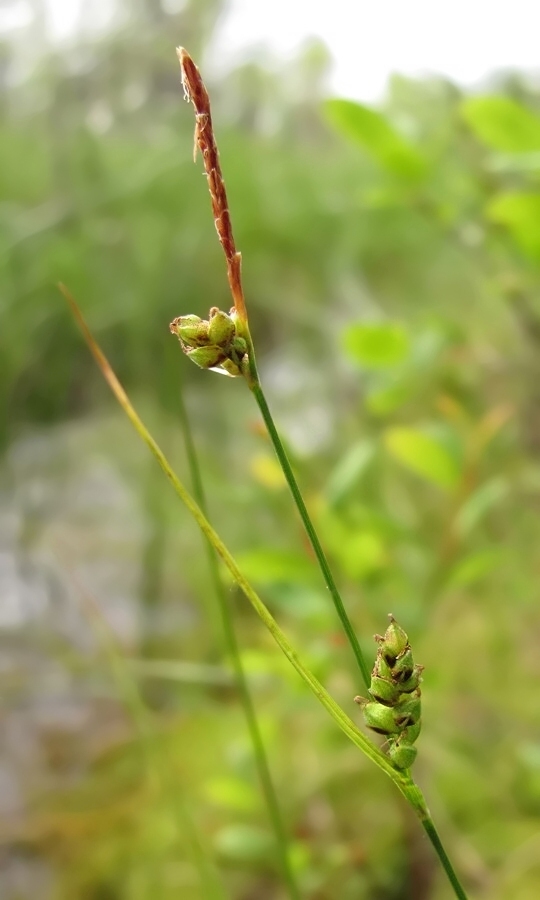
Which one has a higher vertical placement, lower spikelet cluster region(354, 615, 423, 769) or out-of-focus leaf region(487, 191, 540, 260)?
out-of-focus leaf region(487, 191, 540, 260)

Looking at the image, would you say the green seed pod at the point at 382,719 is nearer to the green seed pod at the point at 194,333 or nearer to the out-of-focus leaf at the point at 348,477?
the green seed pod at the point at 194,333

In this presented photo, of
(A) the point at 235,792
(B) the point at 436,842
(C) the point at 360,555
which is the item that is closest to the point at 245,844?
(A) the point at 235,792

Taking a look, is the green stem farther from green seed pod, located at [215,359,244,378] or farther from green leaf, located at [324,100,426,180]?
green leaf, located at [324,100,426,180]

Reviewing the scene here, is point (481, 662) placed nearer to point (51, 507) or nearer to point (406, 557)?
point (406, 557)

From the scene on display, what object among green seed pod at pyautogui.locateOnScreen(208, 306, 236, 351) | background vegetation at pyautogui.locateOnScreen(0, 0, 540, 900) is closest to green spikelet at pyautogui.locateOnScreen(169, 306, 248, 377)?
green seed pod at pyautogui.locateOnScreen(208, 306, 236, 351)

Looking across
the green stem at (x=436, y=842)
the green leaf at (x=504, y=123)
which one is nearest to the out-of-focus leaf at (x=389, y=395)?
the green leaf at (x=504, y=123)

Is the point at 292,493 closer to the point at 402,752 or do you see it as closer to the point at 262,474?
the point at 402,752
